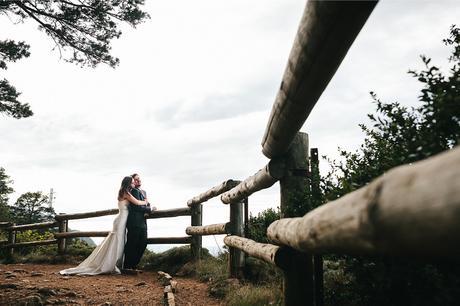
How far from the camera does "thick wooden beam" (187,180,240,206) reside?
5.50 m

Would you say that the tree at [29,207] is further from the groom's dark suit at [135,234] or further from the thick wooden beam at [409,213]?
the thick wooden beam at [409,213]

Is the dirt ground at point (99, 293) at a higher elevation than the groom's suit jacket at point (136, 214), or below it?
below

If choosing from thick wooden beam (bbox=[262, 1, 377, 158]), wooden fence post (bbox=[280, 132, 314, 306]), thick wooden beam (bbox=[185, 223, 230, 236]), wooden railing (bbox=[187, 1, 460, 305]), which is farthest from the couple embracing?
thick wooden beam (bbox=[262, 1, 377, 158])

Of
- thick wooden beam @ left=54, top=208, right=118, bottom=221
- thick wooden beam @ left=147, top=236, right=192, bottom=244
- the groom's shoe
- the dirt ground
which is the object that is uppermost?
thick wooden beam @ left=54, top=208, right=118, bottom=221

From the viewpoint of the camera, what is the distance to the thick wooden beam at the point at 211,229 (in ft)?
17.3

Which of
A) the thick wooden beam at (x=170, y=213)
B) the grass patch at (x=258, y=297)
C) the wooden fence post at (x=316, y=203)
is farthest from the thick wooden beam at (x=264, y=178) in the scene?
the thick wooden beam at (x=170, y=213)

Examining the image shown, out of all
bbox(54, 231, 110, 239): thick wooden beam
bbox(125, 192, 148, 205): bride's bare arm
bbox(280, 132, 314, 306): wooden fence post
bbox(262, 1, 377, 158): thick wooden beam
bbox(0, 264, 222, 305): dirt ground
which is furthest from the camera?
bbox(54, 231, 110, 239): thick wooden beam

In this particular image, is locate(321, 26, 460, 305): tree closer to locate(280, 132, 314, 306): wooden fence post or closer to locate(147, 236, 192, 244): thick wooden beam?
locate(280, 132, 314, 306): wooden fence post

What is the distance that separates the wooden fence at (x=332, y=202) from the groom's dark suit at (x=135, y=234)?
5.06m

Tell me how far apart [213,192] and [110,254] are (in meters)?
3.04

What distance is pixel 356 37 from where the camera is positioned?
4.82 feet

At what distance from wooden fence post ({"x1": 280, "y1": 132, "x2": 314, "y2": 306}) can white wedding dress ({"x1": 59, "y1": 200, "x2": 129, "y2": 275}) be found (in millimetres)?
5650

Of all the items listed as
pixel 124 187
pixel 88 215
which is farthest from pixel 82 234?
pixel 124 187

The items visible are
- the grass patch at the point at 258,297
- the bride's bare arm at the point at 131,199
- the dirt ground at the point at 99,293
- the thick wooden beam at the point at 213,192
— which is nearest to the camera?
the grass patch at the point at 258,297
